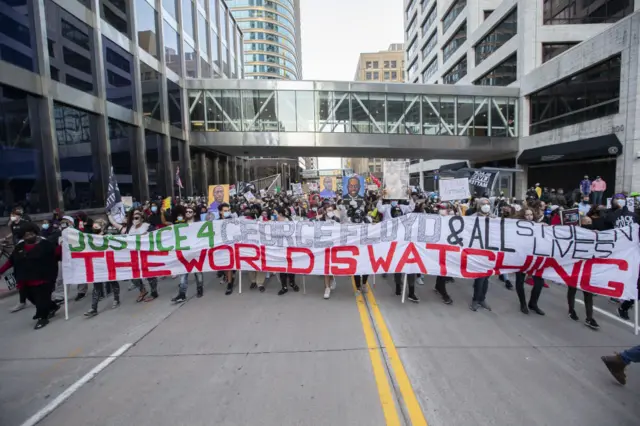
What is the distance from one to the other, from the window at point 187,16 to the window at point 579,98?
26828 mm

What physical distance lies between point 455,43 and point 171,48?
30.6 meters

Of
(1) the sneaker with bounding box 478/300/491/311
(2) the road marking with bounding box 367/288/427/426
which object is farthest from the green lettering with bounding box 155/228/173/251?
(1) the sneaker with bounding box 478/300/491/311

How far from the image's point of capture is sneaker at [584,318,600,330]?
15.8 feet

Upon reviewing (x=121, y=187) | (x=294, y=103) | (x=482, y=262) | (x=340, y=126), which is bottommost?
(x=482, y=262)

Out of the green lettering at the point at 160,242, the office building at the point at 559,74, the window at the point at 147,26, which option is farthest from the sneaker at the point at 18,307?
the office building at the point at 559,74

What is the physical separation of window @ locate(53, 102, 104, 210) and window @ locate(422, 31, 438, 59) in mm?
43414

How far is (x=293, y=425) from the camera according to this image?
283 cm

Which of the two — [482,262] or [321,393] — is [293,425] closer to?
[321,393]

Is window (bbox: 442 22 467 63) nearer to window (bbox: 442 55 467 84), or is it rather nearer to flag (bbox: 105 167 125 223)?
window (bbox: 442 55 467 84)

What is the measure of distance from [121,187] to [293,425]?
18.0 m

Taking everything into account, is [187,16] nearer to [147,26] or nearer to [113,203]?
[147,26]

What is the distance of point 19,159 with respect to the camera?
1115cm

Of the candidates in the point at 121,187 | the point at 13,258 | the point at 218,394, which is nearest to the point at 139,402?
the point at 218,394

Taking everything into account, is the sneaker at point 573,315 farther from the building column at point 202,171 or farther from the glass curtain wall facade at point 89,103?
the building column at point 202,171
